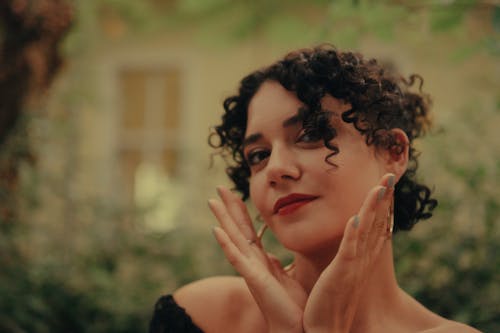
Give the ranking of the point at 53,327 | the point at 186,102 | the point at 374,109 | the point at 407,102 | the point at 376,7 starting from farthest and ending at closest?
the point at 186,102 < the point at 53,327 < the point at 376,7 < the point at 407,102 < the point at 374,109

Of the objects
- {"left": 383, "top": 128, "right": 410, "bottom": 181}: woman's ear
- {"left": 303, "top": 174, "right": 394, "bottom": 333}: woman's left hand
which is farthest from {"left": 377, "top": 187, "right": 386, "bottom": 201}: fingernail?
{"left": 383, "top": 128, "right": 410, "bottom": 181}: woman's ear

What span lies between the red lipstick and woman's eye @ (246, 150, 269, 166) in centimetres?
16

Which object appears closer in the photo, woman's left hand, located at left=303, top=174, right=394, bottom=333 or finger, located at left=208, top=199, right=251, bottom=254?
woman's left hand, located at left=303, top=174, right=394, bottom=333

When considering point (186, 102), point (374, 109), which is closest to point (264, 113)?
point (374, 109)

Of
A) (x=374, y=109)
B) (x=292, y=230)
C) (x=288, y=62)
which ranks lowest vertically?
(x=292, y=230)

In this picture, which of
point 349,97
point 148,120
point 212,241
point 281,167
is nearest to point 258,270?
point 281,167

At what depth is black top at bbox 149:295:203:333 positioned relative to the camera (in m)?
1.87

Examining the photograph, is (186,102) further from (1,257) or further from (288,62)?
(288,62)

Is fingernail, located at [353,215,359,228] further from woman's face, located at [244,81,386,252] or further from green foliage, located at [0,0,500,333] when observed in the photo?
green foliage, located at [0,0,500,333]

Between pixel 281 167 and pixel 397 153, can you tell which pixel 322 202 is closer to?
pixel 281 167

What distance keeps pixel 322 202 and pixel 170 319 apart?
642mm

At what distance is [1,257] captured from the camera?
13.0ft

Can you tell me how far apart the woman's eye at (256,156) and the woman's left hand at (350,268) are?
37cm

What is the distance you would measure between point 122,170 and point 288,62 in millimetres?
6441
